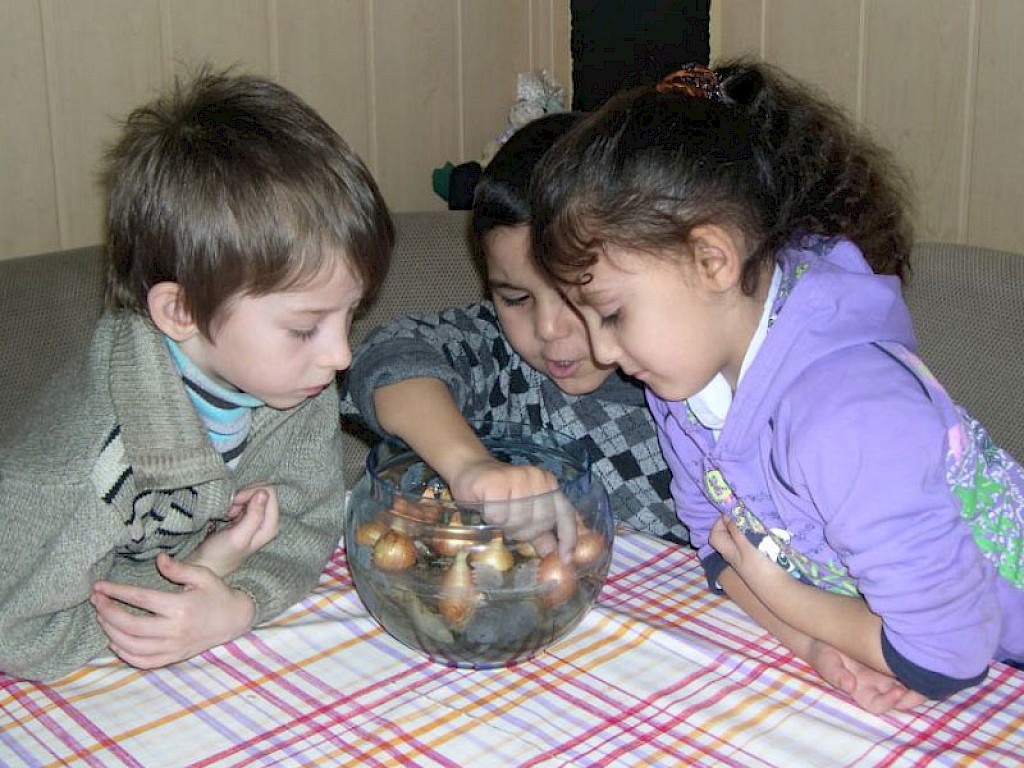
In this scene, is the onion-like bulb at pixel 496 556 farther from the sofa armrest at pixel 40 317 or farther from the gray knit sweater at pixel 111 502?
the sofa armrest at pixel 40 317

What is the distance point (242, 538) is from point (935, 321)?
0.94 meters

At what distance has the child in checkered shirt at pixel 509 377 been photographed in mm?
1176

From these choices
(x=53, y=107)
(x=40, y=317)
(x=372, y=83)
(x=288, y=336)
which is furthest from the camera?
(x=372, y=83)

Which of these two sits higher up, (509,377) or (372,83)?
(372,83)

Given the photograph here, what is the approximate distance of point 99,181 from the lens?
1.88 metres

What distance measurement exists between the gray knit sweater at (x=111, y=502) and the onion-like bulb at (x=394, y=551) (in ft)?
0.57

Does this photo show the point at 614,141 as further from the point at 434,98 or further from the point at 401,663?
the point at 434,98

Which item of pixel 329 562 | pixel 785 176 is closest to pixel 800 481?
pixel 785 176

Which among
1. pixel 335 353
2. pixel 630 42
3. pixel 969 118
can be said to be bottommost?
pixel 335 353

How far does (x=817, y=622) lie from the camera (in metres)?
0.93

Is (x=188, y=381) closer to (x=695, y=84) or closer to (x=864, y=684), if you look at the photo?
(x=695, y=84)

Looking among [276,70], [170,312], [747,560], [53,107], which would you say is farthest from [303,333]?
[276,70]

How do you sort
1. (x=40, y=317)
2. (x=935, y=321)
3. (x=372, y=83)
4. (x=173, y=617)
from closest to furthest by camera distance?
(x=173, y=617) < (x=40, y=317) < (x=935, y=321) < (x=372, y=83)

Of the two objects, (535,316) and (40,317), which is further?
(40,317)
